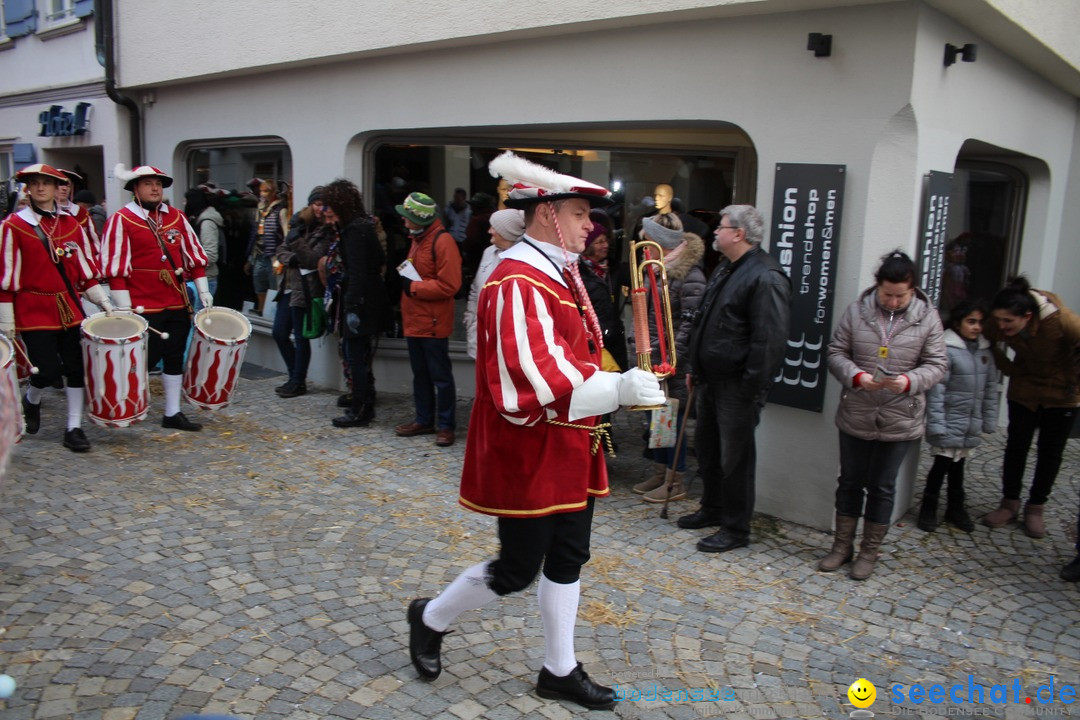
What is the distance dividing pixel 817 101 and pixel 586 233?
2.55 metres

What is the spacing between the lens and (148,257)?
629cm

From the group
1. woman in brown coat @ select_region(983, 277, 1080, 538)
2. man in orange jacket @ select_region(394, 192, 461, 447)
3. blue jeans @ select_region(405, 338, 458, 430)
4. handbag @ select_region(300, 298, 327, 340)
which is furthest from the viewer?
handbag @ select_region(300, 298, 327, 340)

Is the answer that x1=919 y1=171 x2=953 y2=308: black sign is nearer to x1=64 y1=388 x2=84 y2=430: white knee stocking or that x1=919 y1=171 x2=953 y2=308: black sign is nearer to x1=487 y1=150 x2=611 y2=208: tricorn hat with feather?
x1=487 y1=150 x2=611 y2=208: tricorn hat with feather

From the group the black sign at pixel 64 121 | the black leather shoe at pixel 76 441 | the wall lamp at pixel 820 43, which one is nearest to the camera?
the wall lamp at pixel 820 43

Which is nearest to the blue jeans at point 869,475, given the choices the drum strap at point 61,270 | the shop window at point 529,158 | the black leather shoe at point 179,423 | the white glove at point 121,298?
the shop window at point 529,158

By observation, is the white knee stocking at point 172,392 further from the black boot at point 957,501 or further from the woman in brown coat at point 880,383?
the black boot at point 957,501

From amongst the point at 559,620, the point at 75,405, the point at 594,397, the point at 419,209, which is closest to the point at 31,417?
the point at 75,405

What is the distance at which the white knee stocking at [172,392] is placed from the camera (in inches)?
261

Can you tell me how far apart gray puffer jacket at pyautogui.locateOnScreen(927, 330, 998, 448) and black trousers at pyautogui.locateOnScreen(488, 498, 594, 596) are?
9.45 ft

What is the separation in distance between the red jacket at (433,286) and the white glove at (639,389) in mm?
3799

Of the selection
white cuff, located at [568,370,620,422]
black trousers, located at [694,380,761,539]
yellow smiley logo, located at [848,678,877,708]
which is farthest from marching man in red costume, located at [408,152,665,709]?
black trousers, located at [694,380,761,539]

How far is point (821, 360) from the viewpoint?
16.1 feet

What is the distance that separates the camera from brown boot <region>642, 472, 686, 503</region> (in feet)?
18.1

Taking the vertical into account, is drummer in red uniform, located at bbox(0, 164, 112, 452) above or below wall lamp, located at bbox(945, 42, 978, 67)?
below
